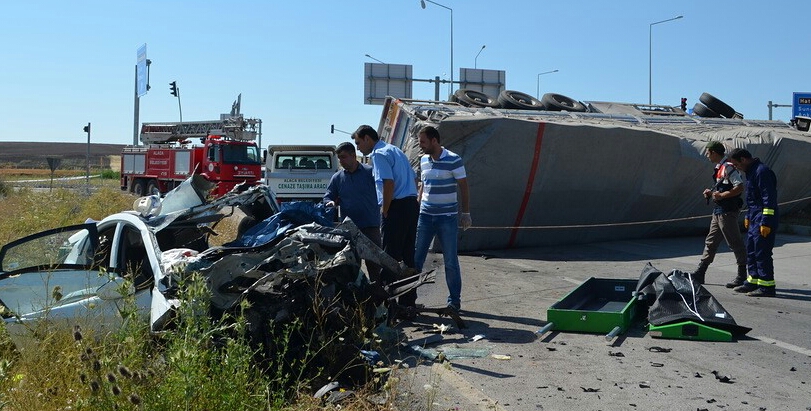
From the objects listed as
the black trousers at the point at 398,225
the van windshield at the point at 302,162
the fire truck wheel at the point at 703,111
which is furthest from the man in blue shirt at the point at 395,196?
the van windshield at the point at 302,162

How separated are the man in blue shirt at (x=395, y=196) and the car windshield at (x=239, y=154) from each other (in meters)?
24.4

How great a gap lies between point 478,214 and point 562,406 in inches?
337

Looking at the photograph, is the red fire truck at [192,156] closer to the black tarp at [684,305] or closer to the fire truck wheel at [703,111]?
the fire truck wheel at [703,111]

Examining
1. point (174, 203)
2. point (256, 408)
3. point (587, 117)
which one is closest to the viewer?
point (256, 408)

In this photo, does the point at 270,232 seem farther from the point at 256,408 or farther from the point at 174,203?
the point at 256,408

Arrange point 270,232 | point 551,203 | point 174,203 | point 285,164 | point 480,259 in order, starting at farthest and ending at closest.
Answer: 1. point 285,164
2. point 551,203
3. point 480,259
4. point 174,203
5. point 270,232

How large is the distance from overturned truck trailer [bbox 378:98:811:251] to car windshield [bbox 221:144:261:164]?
1695cm

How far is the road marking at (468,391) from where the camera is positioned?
17.2ft

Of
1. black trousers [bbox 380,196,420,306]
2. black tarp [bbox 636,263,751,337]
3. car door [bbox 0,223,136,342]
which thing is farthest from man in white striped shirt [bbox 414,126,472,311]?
car door [bbox 0,223,136,342]

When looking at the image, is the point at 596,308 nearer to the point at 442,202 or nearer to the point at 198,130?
the point at 442,202

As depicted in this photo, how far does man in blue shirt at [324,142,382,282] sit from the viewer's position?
823cm

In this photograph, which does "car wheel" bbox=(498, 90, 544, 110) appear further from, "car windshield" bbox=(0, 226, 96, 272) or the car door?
the car door

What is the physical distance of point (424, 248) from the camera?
8.33 m

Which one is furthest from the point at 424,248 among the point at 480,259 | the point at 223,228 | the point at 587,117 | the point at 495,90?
the point at 495,90
